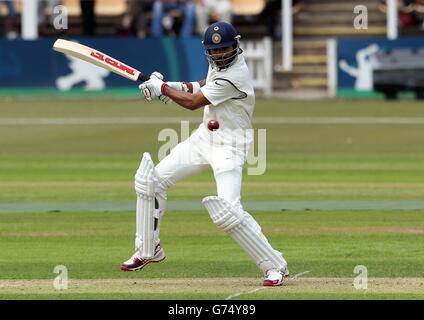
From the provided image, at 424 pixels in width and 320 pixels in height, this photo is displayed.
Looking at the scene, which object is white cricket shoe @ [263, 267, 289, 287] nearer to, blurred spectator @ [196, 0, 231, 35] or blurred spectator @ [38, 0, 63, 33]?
blurred spectator @ [196, 0, 231, 35]

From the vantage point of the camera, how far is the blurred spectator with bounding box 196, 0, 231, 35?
35125mm

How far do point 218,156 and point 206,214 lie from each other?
15.1 feet

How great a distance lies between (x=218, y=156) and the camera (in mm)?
10172

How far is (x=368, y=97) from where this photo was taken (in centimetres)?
3319

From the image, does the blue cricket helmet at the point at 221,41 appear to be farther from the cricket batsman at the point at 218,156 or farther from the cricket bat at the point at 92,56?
the cricket bat at the point at 92,56

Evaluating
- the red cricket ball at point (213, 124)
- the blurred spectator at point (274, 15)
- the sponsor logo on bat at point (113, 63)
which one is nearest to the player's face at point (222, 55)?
the red cricket ball at point (213, 124)

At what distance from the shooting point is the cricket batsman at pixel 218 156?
986 centimetres

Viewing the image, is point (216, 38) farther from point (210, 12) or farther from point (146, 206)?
point (210, 12)

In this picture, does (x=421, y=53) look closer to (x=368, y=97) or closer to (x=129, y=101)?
(x=368, y=97)

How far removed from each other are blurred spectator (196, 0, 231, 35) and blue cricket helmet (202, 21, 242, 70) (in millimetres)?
24815

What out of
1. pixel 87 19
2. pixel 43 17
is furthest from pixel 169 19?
pixel 43 17

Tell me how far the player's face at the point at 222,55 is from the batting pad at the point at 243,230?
108 centimetres
